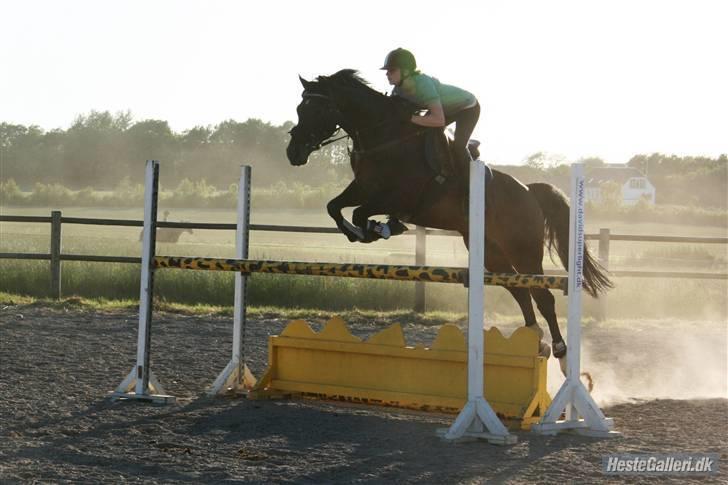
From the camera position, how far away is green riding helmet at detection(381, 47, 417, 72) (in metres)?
6.18

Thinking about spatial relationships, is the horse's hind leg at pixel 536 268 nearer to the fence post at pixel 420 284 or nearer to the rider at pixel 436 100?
the rider at pixel 436 100

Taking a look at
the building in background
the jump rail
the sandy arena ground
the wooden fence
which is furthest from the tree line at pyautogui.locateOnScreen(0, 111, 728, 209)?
the jump rail

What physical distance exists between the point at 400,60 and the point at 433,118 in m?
0.41

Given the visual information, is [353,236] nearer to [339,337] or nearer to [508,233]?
[339,337]

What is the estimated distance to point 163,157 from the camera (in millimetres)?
47875

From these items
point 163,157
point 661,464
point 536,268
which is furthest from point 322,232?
point 163,157

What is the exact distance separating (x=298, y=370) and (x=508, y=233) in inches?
68.1

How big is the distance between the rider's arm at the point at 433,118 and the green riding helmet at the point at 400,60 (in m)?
0.26

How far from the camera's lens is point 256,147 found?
4681 centimetres

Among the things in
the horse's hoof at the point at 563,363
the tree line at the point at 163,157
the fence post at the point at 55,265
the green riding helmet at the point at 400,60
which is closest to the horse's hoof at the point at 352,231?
the green riding helmet at the point at 400,60

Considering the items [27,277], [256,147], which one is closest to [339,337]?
[27,277]

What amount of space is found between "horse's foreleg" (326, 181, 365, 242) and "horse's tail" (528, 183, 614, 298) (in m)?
1.46

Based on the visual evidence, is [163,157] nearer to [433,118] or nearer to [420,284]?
[420,284]

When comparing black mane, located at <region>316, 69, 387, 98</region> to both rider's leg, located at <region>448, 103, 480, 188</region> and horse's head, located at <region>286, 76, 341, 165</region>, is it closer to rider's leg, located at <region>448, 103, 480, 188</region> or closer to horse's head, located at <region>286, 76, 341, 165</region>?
horse's head, located at <region>286, 76, 341, 165</region>
